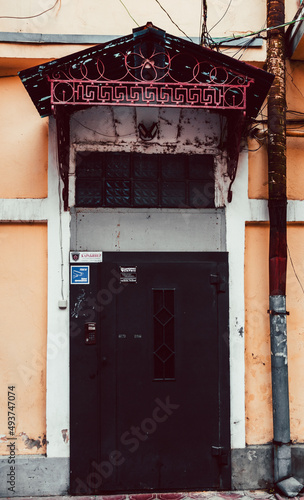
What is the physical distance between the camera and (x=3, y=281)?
5020mm

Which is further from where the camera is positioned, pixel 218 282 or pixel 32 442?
pixel 218 282

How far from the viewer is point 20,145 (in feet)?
16.7

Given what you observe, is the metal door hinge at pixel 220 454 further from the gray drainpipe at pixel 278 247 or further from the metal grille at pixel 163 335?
the metal grille at pixel 163 335

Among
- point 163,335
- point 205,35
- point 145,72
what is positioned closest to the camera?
point 145,72

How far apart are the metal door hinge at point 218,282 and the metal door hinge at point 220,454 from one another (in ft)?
5.79

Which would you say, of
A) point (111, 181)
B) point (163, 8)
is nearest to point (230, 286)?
point (111, 181)

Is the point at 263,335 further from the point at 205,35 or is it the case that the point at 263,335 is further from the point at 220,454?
the point at 205,35

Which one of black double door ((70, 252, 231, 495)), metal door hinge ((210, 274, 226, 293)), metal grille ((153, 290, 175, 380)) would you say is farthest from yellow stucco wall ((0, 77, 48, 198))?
metal door hinge ((210, 274, 226, 293))

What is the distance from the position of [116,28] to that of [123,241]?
8.27 feet

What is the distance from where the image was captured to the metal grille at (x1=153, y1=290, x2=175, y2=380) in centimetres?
501

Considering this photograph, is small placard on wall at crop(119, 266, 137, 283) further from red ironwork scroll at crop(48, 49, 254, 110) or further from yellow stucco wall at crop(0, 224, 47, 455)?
red ironwork scroll at crop(48, 49, 254, 110)

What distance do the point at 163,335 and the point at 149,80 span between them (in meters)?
2.79

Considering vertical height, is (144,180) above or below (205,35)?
below

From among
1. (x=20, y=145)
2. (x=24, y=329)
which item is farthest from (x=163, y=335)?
(x=20, y=145)
